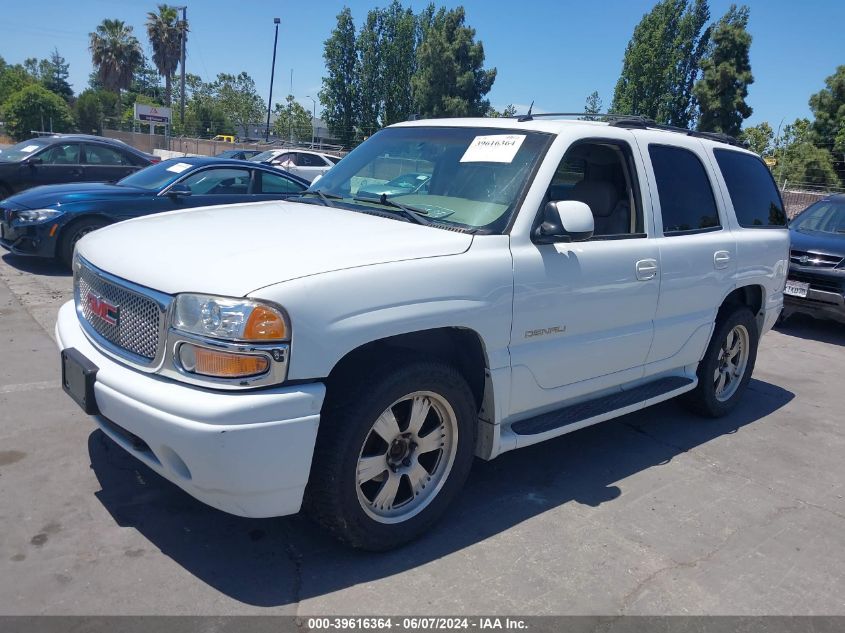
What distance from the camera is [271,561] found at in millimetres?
3057

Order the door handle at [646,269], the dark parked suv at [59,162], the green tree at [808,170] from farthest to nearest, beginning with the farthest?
the green tree at [808,170] → the dark parked suv at [59,162] → the door handle at [646,269]

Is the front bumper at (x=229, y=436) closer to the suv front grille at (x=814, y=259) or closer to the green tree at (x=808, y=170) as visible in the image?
the suv front grille at (x=814, y=259)

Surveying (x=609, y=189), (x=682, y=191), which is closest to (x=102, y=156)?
(x=609, y=189)

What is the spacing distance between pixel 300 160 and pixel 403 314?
60.5 feet

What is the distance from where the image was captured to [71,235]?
8.38 m

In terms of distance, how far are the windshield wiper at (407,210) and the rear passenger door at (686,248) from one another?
1.57 metres

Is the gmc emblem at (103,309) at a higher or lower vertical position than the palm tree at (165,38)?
lower

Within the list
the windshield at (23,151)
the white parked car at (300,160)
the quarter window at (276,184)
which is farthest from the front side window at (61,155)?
the white parked car at (300,160)

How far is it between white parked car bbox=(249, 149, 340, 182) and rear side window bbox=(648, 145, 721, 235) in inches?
617

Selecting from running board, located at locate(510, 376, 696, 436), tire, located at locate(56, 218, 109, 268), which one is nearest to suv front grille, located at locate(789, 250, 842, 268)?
running board, located at locate(510, 376, 696, 436)

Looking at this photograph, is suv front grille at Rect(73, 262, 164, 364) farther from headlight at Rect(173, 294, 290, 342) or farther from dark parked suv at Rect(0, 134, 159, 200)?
dark parked suv at Rect(0, 134, 159, 200)

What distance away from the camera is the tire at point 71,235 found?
8.37 meters

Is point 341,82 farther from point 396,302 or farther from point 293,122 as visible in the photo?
point 396,302

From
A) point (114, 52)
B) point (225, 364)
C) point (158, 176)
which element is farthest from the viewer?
point (114, 52)
